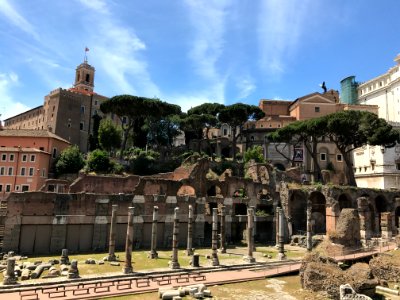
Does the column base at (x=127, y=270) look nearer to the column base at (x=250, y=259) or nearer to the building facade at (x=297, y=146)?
the column base at (x=250, y=259)

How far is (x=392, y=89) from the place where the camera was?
2362 inches

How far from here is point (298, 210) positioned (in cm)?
3766

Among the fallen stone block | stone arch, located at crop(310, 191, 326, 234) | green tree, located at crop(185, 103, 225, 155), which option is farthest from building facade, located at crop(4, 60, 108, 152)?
the fallen stone block

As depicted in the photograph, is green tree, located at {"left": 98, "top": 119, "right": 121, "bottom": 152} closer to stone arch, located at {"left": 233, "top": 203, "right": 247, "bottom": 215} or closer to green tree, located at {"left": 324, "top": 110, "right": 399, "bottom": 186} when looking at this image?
stone arch, located at {"left": 233, "top": 203, "right": 247, "bottom": 215}

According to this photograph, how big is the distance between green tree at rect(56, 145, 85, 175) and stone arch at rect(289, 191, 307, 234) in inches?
1010

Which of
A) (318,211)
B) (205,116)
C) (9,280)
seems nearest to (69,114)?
(205,116)

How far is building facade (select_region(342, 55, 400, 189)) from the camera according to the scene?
47844 millimetres

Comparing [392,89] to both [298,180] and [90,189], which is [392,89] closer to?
[298,180]

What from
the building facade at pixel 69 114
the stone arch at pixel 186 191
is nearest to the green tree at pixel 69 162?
the building facade at pixel 69 114

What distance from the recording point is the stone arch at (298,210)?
37156 mm

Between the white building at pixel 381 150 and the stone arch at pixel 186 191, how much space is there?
88.7ft

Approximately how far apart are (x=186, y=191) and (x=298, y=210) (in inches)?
468

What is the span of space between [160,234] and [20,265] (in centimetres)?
1146

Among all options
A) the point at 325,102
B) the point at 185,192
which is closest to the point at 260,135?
the point at 325,102
